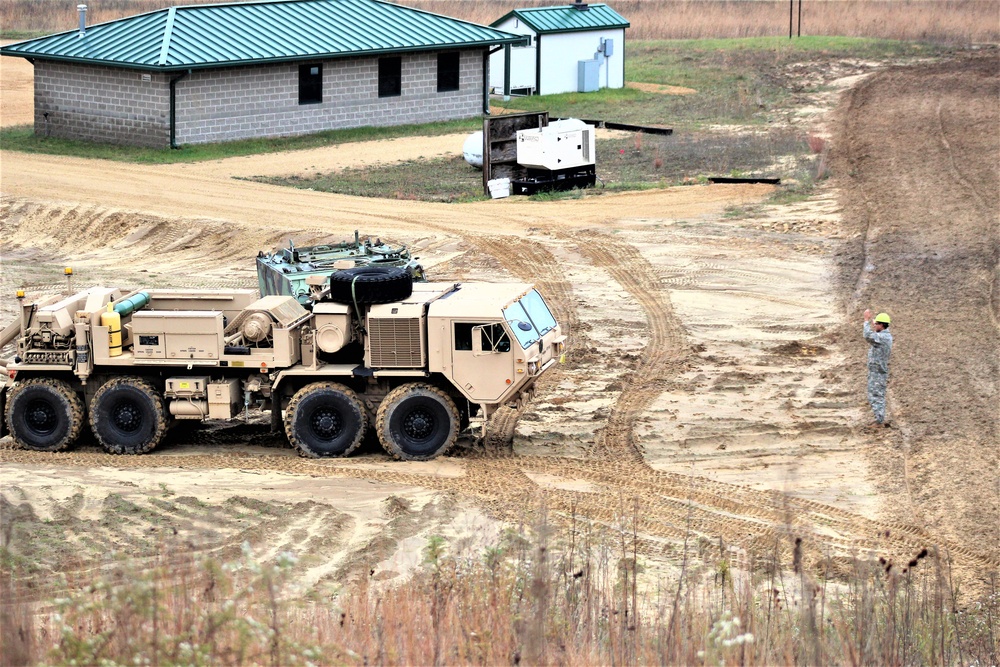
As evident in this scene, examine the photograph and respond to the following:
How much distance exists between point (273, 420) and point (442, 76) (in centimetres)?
2717

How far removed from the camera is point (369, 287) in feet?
54.2

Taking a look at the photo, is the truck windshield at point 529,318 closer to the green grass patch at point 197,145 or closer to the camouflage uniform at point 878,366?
the camouflage uniform at point 878,366

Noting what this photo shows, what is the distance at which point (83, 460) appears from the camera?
16.9 meters

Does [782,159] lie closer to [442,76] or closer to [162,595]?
[442,76]

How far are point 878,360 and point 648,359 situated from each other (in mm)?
4514

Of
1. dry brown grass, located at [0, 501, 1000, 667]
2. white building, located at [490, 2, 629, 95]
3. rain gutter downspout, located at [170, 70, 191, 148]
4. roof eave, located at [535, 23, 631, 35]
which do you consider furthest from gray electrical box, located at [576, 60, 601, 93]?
dry brown grass, located at [0, 501, 1000, 667]

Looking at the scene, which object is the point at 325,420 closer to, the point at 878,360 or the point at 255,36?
the point at 878,360

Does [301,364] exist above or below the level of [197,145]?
below

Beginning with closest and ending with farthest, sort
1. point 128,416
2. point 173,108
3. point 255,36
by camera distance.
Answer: point 128,416, point 173,108, point 255,36

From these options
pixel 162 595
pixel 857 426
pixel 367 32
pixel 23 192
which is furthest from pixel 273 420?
pixel 367 32

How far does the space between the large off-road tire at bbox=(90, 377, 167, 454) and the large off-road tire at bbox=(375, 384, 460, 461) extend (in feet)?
8.70

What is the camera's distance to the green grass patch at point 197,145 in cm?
3616

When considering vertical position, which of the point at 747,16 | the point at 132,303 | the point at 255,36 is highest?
the point at 747,16

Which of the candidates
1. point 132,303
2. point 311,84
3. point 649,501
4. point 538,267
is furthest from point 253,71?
point 649,501
